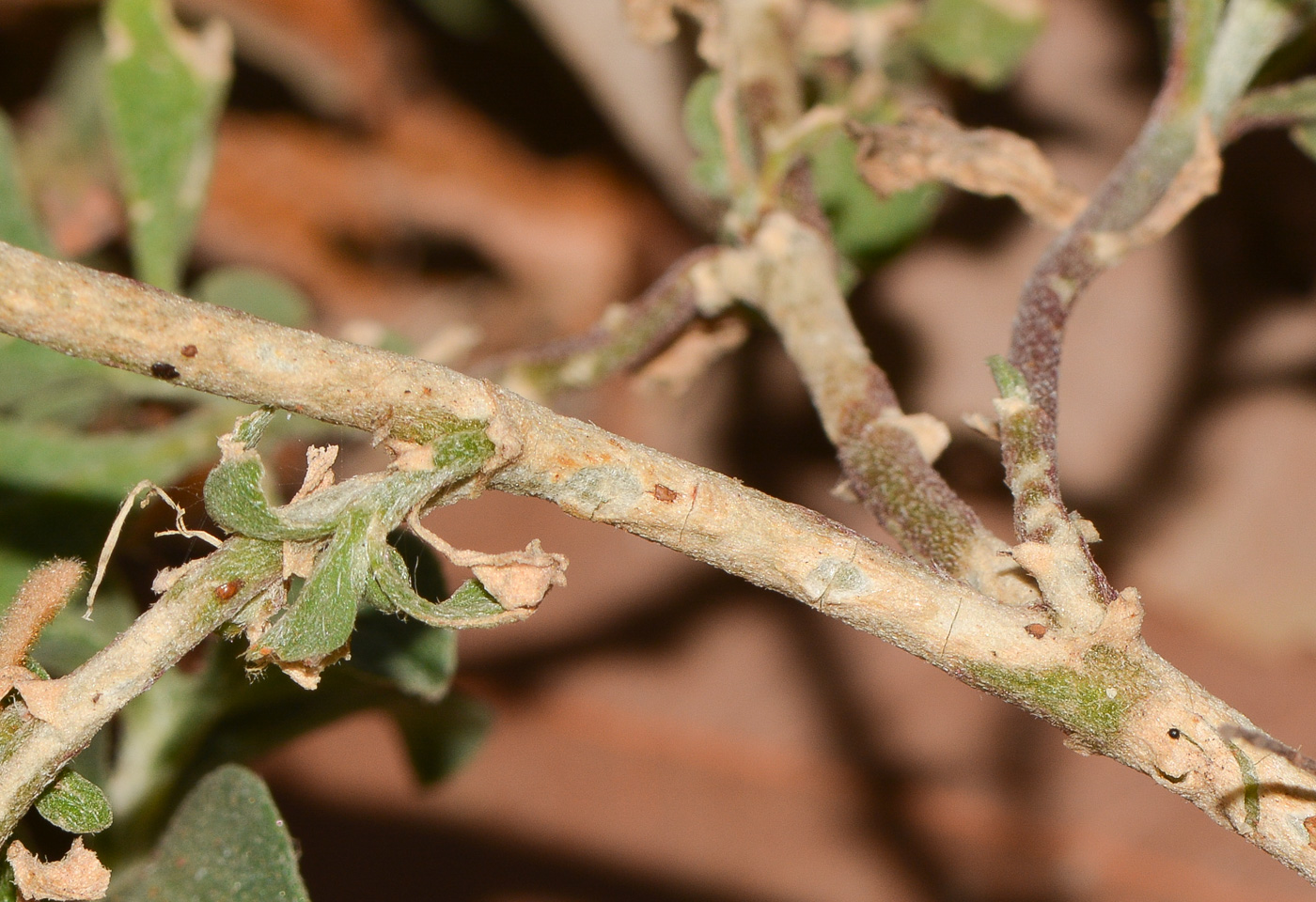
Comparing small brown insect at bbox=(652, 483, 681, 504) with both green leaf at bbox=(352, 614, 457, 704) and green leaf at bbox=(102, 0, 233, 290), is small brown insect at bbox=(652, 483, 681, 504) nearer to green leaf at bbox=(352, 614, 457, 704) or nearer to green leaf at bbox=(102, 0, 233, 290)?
green leaf at bbox=(352, 614, 457, 704)

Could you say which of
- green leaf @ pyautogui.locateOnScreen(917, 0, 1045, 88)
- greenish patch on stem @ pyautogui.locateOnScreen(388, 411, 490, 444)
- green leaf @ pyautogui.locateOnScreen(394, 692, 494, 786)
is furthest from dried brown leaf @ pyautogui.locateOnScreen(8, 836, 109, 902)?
green leaf @ pyautogui.locateOnScreen(917, 0, 1045, 88)

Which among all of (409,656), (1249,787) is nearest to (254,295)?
(409,656)

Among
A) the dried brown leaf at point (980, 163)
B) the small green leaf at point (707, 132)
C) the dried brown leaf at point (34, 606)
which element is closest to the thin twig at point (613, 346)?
the small green leaf at point (707, 132)

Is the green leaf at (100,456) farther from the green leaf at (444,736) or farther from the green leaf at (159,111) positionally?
the green leaf at (444,736)

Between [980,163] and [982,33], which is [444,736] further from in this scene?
[982,33]

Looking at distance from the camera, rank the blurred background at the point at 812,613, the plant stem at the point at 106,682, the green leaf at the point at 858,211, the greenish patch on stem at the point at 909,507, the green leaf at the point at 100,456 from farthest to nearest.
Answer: the blurred background at the point at 812,613 → the green leaf at the point at 858,211 → the green leaf at the point at 100,456 → the greenish patch on stem at the point at 909,507 → the plant stem at the point at 106,682

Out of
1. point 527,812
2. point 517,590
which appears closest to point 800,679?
point 527,812
